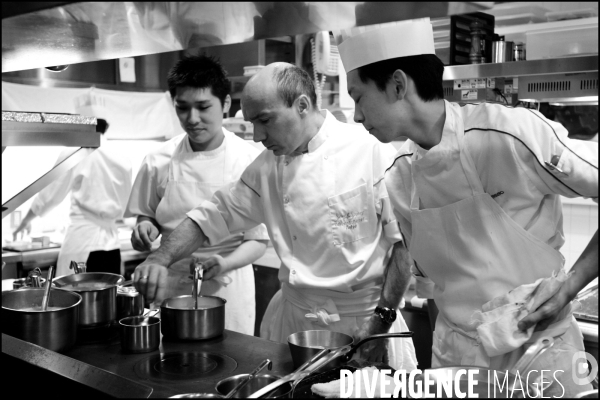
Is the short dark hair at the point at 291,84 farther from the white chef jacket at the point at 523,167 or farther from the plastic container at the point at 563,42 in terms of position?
the plastic container at the point at 563,42

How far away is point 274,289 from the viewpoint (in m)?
4.46

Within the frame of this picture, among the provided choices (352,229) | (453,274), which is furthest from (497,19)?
(453,274)

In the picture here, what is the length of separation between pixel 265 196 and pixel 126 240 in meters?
3.24

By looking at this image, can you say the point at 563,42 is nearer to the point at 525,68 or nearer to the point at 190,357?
the point at 525,68

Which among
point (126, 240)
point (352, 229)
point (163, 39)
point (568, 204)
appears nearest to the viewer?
point (163, 39)

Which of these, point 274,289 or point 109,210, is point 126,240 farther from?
point 274,289

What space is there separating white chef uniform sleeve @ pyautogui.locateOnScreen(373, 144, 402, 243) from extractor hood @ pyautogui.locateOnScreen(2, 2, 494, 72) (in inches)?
43.5

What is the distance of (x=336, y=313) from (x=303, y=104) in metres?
0.81

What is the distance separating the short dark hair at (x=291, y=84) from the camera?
2270 mm

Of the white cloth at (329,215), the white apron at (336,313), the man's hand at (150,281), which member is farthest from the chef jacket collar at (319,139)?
the man's hand at (150,281)

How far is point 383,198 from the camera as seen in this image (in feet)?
7.62

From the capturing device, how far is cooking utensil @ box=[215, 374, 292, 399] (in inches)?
54.6

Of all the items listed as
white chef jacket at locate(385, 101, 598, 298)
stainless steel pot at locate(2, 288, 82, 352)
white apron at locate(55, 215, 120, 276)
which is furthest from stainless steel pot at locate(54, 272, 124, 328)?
white apron at locate(55, 215, 120, 276)

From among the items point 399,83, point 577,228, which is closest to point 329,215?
point 399,83
